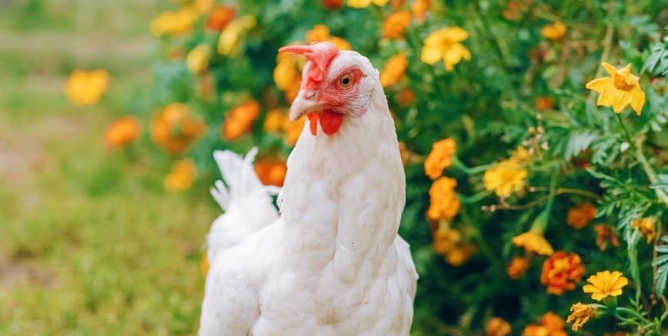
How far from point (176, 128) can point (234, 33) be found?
960 millimetres

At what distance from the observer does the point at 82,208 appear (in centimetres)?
407

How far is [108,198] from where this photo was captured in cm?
420

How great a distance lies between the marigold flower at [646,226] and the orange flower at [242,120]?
193cm

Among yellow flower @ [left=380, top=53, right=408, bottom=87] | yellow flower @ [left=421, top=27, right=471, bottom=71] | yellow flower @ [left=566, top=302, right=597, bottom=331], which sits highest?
yellow flower @ [left=421, top=27, right=471, bottom=71]

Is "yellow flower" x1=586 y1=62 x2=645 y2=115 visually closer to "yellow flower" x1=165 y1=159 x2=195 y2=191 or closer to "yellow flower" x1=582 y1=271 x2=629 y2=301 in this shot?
"yellow flower" x1=582 y1=271 x2=629 y2=301

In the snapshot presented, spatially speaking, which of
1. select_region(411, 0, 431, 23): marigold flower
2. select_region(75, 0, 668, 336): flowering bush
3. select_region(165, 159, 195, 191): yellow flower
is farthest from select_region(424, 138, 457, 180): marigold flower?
select_region(165, 159, 195, 191): yellow flower

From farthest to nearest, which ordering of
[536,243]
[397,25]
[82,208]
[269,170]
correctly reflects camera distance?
[82,208], [269,170], [397,25], [536,243]

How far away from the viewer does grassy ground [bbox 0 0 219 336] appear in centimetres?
324

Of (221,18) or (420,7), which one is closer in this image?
(420,7)

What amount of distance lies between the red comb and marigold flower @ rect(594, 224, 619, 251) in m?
1.10

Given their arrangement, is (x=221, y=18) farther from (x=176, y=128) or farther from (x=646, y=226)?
(x=646, y=226)

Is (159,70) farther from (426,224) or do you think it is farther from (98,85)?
(426,224)

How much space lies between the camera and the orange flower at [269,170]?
3.40 metres

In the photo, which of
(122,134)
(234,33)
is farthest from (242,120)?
(122,134)
